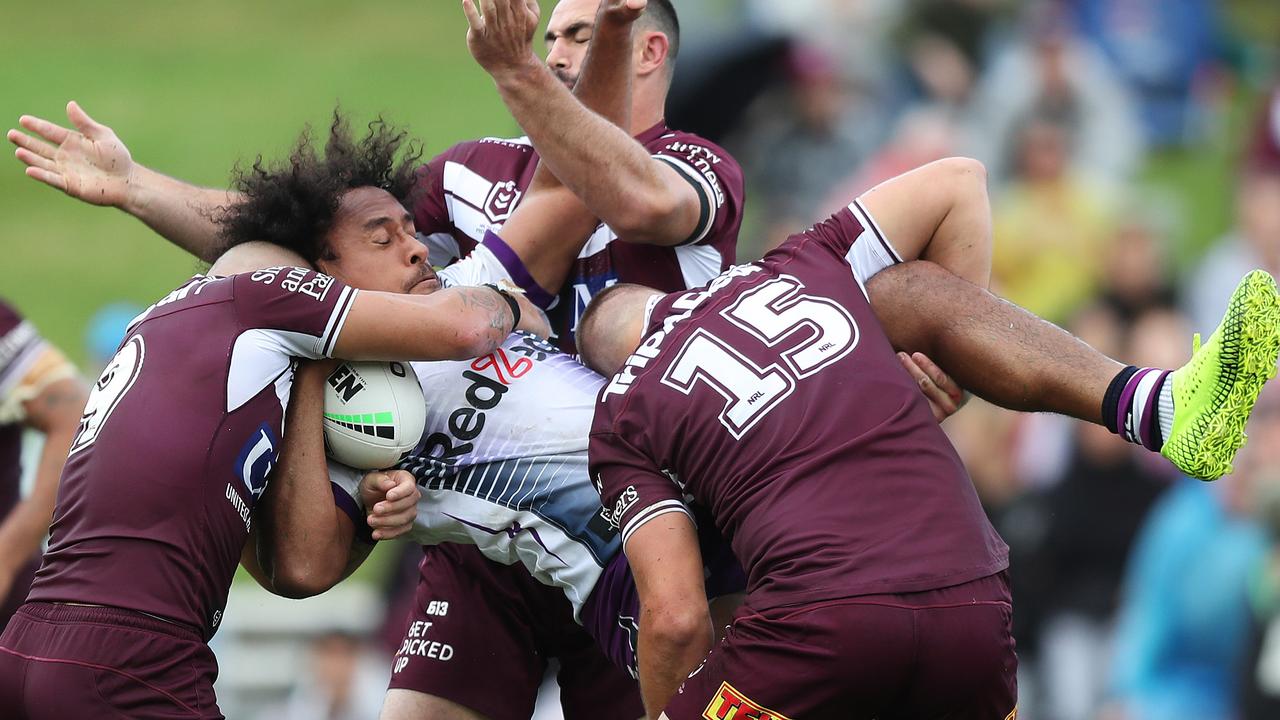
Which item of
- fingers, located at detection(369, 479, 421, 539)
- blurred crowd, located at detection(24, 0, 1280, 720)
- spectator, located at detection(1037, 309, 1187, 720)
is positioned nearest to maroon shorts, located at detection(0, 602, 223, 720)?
fingers, located at detection(369, 479, 421, 539)

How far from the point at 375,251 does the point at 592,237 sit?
2.99 feet

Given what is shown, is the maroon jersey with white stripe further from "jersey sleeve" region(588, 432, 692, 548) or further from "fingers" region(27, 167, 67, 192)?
"jersey sleeve" region(588, 432, 692, 548)

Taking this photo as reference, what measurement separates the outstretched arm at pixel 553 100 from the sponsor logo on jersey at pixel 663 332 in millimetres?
673

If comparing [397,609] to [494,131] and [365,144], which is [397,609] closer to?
[365,144]

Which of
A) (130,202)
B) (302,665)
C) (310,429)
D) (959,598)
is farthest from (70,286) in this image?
(959,598)

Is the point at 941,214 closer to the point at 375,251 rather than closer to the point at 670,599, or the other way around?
the point at 670,599

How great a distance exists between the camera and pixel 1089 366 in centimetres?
426

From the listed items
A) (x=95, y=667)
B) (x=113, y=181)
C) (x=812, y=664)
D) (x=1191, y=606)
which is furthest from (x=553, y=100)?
(x=1191, y=606)

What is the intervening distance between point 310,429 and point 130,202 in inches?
50.7

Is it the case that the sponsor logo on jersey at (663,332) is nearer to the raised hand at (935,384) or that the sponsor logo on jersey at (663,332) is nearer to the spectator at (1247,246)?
the raised hand at (935,384)

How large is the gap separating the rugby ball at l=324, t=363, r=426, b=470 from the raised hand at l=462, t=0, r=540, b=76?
0.90 meters

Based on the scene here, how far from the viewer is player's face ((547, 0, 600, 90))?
5461 millimetres

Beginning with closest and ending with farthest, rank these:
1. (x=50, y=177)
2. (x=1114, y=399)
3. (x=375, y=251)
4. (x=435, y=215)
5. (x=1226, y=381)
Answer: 1. (x=1226, y=381)
2. (x=1114, y=399)
3. (x=375, y=251)
4. (x=50, y=177)
5. (x=435, y=215)

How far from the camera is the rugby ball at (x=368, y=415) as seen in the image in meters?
4.31
